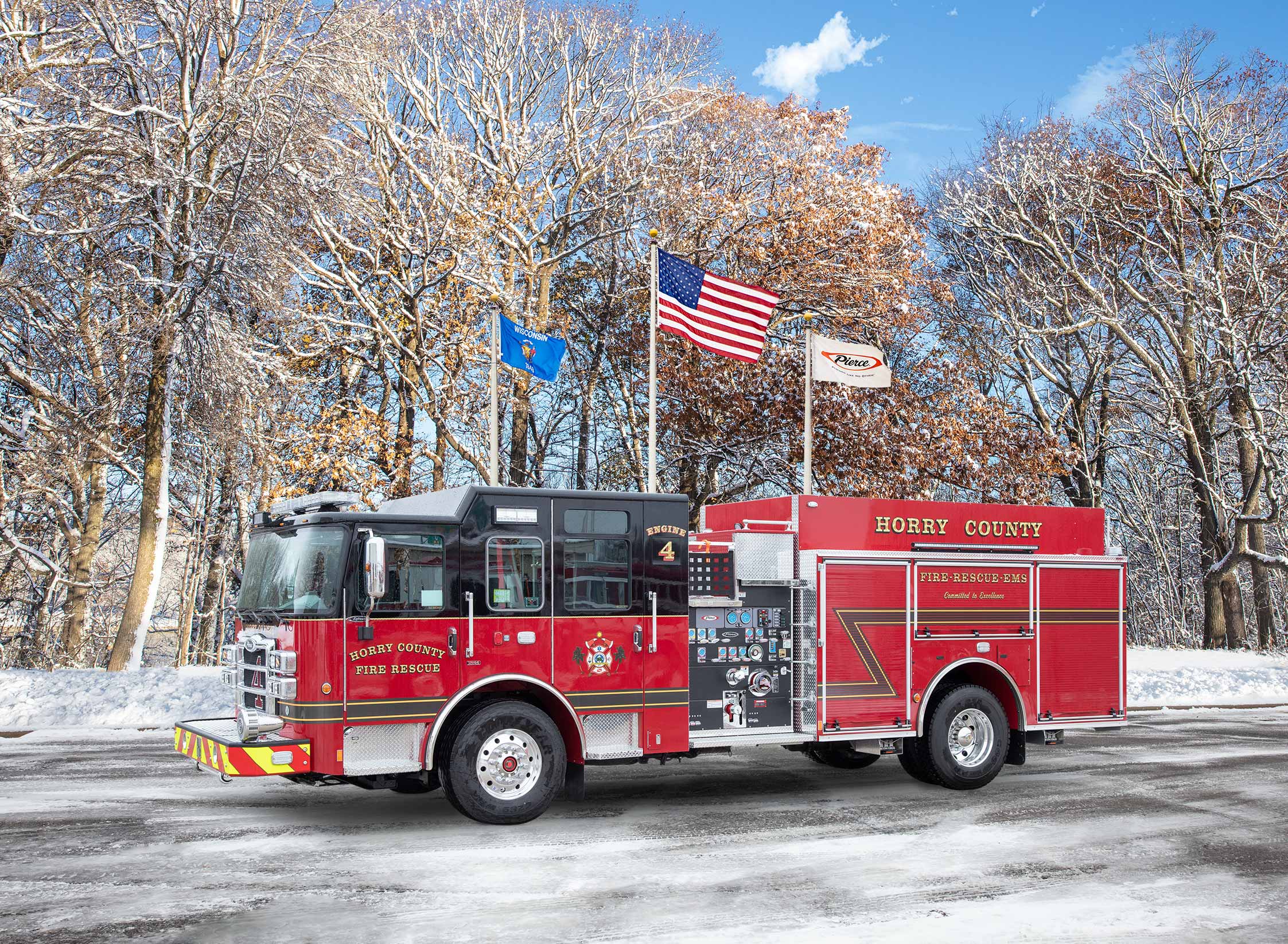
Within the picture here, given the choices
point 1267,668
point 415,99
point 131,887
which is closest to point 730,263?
point 415,99

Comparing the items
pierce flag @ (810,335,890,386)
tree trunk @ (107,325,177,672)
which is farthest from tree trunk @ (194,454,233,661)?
pierce flag @ (810,335,890,386)

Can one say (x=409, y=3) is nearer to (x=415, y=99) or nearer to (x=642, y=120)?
(x=415, y=99)

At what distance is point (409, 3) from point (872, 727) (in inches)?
961

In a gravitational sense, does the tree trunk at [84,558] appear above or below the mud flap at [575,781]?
above

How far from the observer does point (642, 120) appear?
2867 centimetres

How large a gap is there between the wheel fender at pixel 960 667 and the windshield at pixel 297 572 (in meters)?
5.77

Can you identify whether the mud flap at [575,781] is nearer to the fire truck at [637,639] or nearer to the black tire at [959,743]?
the fire truck at [637,639]

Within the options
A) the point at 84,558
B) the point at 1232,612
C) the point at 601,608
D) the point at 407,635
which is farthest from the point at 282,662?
the point at 1232,612

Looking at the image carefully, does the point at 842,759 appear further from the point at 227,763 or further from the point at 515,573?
the point at 227,763

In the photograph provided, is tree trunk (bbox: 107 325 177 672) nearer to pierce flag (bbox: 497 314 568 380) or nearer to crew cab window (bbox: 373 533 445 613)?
pierce flag (bbox: 497 314 568 380)

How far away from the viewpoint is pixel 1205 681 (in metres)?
22.2

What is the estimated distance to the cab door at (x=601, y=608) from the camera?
9469 mm

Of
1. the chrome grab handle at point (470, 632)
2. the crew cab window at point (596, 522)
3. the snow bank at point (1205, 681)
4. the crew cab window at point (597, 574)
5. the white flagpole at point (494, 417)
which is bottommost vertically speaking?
the snow bank at point (1205, 681)

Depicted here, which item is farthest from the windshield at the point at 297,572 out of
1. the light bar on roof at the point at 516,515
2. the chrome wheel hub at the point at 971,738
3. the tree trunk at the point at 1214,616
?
the tree trunk at the point at 1214,616
